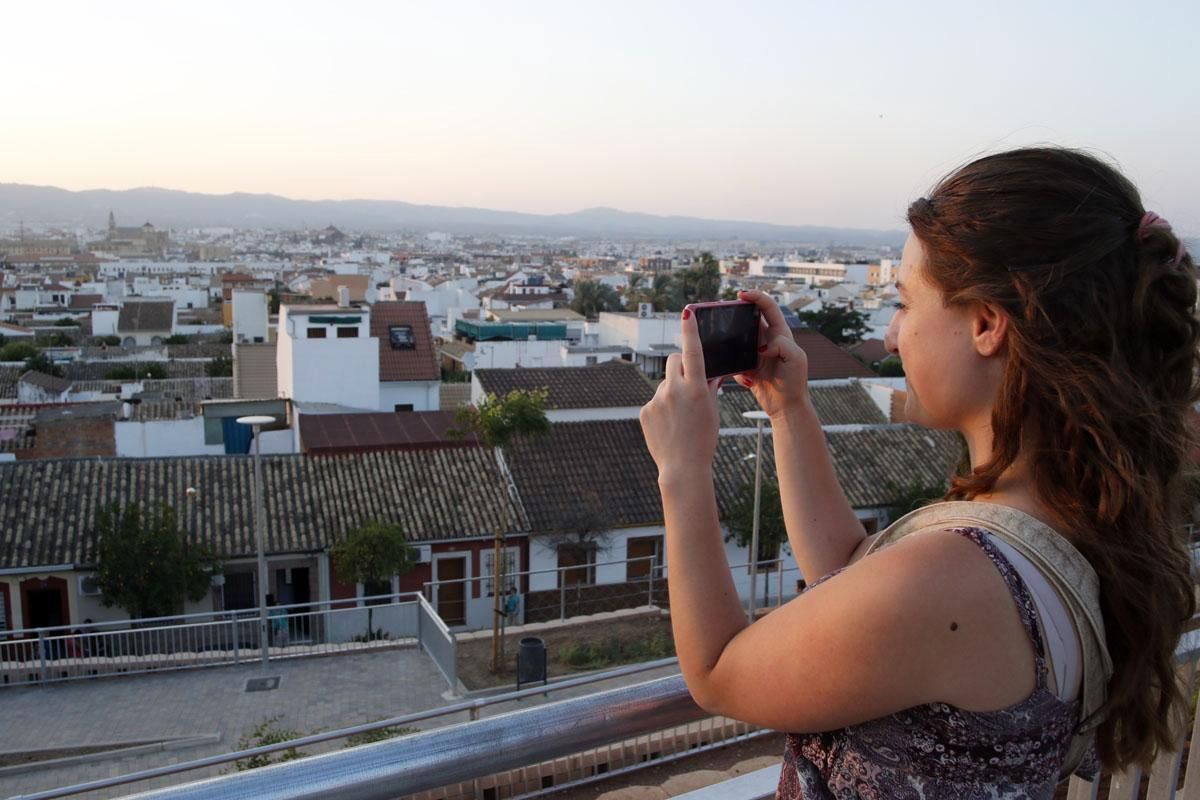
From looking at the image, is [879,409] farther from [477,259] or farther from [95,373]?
[477,259]

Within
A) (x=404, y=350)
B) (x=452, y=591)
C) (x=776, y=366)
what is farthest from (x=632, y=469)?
(x=776, y=366)

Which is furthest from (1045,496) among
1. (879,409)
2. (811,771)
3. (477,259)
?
(477,259)

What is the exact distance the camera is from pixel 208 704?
A: 1149cm

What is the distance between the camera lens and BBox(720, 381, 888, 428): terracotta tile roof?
72.3ft

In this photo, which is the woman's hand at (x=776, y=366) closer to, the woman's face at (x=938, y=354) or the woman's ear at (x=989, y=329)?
the woman's face at (x=938, y=354)

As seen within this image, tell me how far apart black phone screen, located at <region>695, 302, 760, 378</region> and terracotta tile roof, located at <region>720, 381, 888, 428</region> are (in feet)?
64.5

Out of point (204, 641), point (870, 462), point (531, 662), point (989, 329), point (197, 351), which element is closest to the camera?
point (989, 329)

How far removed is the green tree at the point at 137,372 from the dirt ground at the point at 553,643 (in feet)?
100

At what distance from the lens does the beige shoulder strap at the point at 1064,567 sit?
124 cm

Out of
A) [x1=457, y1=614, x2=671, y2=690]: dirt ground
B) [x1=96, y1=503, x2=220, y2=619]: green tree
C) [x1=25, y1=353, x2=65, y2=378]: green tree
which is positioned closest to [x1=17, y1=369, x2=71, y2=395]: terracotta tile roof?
[x1=25, y1=353, x2=65, y2=378]: green tree

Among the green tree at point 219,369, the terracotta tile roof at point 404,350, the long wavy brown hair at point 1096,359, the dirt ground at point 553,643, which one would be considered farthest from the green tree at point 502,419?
the green tree at point 219,369

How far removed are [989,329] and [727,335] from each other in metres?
0.48

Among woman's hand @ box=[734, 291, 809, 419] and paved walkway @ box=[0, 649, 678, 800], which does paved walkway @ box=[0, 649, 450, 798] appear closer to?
paved walkway @ box=[0, 649, 678, 800]

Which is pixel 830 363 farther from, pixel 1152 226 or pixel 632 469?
pixel 1152 226
